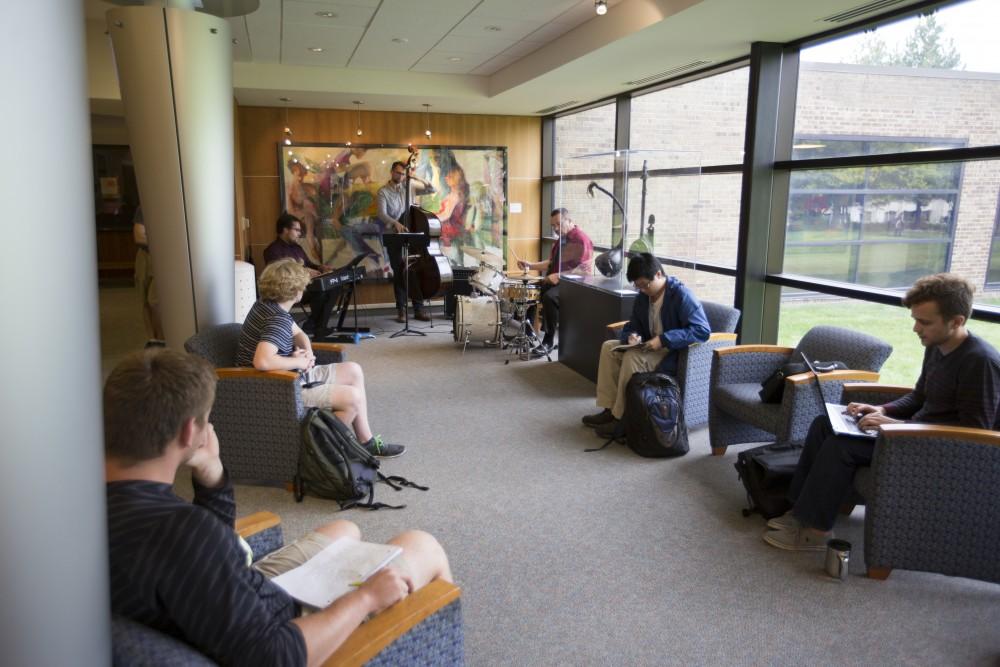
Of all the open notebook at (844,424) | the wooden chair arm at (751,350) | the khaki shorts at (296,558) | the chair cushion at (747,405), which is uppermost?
the wooden chair arm at (751,350)

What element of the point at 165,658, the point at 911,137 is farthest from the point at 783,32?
the point at 165,658

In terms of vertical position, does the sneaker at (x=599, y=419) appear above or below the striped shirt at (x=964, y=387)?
below

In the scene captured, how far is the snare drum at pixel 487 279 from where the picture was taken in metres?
7.26

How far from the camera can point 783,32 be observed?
15.8 feet

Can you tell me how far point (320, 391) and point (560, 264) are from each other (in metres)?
3.51

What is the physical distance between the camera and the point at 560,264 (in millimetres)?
6809

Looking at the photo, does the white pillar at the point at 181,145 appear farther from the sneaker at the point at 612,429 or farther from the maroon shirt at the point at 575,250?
the maroon shirt at the point at 575,250

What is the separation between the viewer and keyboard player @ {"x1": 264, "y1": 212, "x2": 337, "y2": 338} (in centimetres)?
691

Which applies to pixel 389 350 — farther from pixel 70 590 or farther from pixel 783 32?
pixel 70 590

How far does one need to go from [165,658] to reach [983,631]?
273 cm

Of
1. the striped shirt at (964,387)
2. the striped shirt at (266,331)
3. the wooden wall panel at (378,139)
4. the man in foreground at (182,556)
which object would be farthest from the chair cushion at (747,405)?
the wooden wall panel at (378,139)

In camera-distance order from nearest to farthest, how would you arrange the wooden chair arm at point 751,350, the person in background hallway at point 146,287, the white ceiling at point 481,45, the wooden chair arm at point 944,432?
the wooden chair arm at point 944,432 < the wooden chair arm at point 751,350 < the white ceiling at point 481,45 < the person in background hallway at point 146,287

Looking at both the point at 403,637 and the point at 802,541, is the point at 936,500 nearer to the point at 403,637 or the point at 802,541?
the point at 802,541

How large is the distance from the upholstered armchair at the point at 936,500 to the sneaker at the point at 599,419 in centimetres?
206
